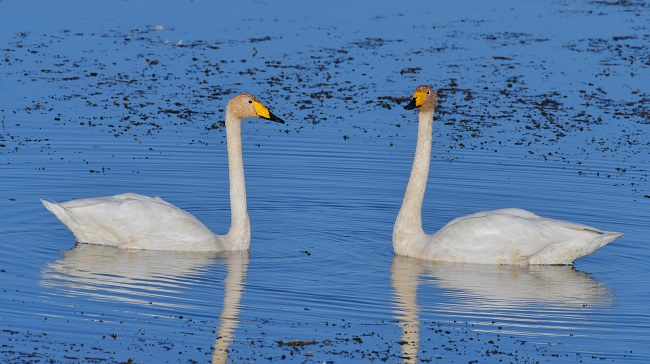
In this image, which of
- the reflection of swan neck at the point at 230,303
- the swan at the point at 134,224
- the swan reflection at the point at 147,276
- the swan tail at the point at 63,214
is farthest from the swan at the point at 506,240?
the swan tail at the point at 63,214

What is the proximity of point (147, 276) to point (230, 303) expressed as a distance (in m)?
1.51

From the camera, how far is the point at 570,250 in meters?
15.6

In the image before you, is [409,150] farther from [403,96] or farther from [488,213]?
[488,213]

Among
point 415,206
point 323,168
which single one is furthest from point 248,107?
point 323,168

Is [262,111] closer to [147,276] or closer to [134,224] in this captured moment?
[134,224]

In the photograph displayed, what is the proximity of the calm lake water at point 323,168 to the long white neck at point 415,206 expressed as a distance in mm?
278

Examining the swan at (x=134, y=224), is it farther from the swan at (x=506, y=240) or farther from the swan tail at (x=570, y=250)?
the swan tail at (x=570, y=250)

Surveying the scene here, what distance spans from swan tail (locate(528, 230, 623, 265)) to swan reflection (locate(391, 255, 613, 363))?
3.5 inches

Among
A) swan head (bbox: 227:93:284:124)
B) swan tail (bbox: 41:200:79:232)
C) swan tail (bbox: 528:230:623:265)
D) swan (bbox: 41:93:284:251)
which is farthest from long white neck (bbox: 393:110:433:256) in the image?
swan tail (bbox: 41:200:79:232)

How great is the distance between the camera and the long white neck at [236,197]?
1572 cm

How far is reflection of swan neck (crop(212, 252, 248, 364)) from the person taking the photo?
1123 cm

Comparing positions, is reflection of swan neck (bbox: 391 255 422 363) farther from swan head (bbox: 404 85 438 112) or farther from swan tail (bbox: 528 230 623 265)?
swan head (bbox: 404 85 438 112)

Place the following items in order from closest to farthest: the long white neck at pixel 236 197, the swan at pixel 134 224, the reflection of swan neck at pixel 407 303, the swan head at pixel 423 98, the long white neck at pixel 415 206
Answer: the reflection of swan neck at pixel 407 303 < the swan at pixel 134 224 < the long white neck at pixel 236 197 < the long white neck at pixel 415 206 < the swan head at pixel 423 98

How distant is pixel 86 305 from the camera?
12531mm
